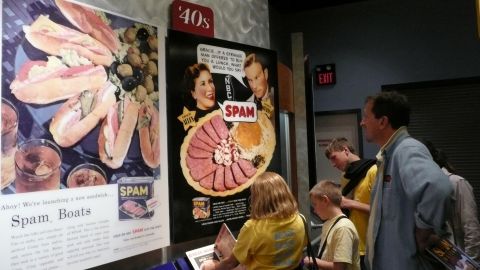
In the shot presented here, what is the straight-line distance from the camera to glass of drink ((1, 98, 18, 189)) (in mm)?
1686

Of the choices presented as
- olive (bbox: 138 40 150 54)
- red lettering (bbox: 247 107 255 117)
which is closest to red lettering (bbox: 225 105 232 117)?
red lettering (bbox: 247 107 255 117)

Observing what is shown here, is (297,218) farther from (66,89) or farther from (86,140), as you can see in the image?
(66,89)

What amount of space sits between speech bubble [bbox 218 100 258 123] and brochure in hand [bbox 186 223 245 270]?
787mm

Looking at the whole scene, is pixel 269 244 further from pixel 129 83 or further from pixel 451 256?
pixel 129 83

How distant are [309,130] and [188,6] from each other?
268cm

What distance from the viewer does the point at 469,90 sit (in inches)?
202

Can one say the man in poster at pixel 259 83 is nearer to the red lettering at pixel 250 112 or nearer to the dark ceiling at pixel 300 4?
the red lettering at pixel 250 112

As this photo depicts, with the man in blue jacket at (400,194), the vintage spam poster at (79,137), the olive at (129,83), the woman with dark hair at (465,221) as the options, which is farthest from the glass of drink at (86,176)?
the woman with dark hair at (465,221)

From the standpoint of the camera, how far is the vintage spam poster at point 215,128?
253 cm

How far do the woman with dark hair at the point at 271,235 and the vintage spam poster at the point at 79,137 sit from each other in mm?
496

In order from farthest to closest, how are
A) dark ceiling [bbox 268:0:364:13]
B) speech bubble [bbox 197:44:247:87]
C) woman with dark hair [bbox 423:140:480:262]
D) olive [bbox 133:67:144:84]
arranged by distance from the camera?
1. dark ceiling [bbox 268:0:364:13]
2. woman with dark hair [bbox 423:140:480:262]
3. speech bubble [bbox 197:44:247:87]
4. olive [bbox 133:67:144:84]

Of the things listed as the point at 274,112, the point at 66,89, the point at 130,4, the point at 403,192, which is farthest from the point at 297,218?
the point at 130,4

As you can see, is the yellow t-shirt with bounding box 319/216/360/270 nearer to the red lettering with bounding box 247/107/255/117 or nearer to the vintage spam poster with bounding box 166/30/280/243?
the vintage spam poster with bounding box 166/30/280/243

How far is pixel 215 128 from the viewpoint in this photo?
276cm
